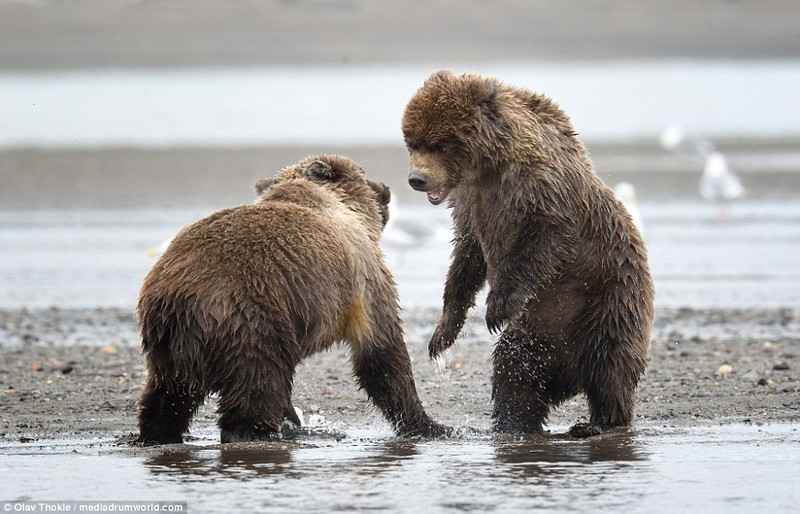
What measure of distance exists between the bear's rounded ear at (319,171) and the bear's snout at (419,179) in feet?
3.24

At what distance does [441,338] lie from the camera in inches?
261

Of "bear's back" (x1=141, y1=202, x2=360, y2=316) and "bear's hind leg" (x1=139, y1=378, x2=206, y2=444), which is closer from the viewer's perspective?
"bear's back" (x1=141, y1=202, x2=360, y2=316)

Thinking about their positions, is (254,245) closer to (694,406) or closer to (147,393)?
(147,393)

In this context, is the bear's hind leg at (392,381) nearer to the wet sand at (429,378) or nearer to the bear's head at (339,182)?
the wet sand at (429,378)

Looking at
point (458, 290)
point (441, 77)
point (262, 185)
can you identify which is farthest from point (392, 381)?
point (441, 77)

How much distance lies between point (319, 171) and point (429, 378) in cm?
205

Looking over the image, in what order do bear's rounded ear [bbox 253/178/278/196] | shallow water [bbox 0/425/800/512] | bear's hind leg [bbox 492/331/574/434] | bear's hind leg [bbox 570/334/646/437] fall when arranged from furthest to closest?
bear's rounded ear [bbox 253/178/278/196] → bear's hind leg [bbox 492/331/574/434] → bear's hind leg [bbox 570/334/646/437] → shallow water [bbox 0/425/800/512]

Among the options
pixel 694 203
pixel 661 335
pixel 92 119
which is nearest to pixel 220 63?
pixel 92 119

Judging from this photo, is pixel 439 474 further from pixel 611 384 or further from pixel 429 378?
pixel 429 378

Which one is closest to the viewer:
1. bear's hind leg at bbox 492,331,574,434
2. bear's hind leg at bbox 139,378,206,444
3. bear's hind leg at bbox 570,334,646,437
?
bear's hind leg at bbox 139,378,206,444

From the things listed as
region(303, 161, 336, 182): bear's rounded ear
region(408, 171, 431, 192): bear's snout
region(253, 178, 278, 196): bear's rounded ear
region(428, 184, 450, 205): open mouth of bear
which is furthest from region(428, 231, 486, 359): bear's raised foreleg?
region(253, 178, 278, 196): bear's rounded ear

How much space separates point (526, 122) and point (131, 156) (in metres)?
19.0

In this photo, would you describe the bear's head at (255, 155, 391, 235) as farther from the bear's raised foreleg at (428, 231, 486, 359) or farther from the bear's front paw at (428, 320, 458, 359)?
the bear's front paw at (428, 320, 458, 359)

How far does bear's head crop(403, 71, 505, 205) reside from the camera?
237 inches
